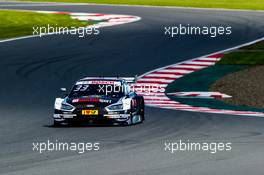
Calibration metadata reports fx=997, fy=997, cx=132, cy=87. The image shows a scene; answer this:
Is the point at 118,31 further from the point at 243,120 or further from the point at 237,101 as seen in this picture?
the point at 243,120

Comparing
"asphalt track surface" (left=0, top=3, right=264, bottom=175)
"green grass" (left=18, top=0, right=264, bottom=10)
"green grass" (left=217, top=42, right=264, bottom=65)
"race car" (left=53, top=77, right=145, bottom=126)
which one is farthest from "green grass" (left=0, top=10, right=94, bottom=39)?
"race car" (left=53, top=77, right=145, bottom=126)

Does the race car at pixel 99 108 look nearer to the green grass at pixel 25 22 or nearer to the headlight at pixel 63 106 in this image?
the headlight at pixel 63 106

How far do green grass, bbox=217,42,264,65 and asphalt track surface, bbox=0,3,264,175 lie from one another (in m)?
1.46

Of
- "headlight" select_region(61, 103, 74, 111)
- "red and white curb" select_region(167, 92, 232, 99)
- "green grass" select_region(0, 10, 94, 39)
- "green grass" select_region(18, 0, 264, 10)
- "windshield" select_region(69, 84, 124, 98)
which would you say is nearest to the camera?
"headlight" select_region(61, 103, 74, 111)

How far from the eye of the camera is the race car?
24.6 meters

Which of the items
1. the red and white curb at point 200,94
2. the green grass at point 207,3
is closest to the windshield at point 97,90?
the red and white curb at point 200,94

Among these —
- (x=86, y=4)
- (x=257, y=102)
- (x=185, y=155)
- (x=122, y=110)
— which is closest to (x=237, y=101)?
(x=257, y=102)

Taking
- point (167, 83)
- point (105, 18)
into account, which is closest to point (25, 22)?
point (105, 18)

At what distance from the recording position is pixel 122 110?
2488 centimetres

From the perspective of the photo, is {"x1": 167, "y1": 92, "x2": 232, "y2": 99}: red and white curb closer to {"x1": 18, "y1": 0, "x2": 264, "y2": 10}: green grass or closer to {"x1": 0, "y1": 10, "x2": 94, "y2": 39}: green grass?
{"x1": 0, "y1": 10, "x2": 94, "y2": 39}: green grass

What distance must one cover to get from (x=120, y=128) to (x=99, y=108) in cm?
85

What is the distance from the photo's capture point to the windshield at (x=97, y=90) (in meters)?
25.7

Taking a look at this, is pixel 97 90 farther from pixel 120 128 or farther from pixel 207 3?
pixel 207 3

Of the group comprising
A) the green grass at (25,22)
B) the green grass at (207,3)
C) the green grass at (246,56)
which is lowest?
the green grass at (207,3)
